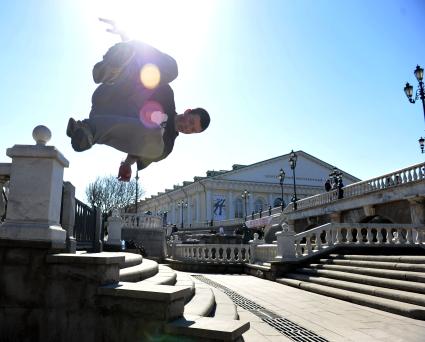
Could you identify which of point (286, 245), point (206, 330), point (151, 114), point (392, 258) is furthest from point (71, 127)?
point (286, 245)

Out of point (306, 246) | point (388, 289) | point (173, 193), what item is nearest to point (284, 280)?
point (306, 246)

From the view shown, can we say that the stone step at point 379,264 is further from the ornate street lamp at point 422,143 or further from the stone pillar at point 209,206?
the stone pillar at point 209,206

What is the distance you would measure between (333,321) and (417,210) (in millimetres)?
13773

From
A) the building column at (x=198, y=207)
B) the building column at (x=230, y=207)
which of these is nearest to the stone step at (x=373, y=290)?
the building column at (x=230, y=207)

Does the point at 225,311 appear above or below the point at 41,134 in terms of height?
below

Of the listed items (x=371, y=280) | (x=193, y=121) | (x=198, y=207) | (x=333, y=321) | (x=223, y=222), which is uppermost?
(x=198, y=207)

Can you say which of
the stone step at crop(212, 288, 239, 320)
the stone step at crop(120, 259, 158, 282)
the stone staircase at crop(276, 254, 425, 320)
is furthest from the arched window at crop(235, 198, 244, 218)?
the stone step at crop(120, 259, 158, 282)

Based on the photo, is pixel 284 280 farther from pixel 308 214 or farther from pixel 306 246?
pixel 308 214

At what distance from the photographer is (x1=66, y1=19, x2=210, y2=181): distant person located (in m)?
2.75

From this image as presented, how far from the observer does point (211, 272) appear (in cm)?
1708

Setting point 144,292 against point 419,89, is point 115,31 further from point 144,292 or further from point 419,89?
point 419,89

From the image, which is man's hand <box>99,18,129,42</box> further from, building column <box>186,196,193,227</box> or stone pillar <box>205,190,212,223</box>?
building column <box>186,196,193,227</box>

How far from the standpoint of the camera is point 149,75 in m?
2.91

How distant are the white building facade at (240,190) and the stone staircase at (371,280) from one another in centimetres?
4425
